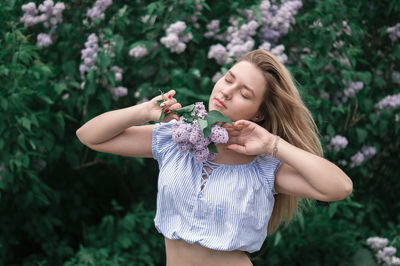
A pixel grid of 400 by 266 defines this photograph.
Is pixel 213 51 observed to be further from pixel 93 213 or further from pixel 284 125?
pixel 93 213

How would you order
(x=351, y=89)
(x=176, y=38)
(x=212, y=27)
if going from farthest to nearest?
(x=351, y=89), (x=212, y=27), (x=176, y=38)

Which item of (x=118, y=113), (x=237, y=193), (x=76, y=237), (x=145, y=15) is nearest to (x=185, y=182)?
(x=237, y=193)

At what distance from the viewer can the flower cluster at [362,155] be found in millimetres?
3969

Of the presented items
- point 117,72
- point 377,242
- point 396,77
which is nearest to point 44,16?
point 117,72

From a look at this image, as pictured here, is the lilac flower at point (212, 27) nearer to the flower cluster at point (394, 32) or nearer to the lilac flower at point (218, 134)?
the flower cluster at point (394, 32)

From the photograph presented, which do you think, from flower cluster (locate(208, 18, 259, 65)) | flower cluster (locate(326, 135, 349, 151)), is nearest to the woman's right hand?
flower cluster (locate(208, 18, 259, 65))

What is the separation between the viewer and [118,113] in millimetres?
2092

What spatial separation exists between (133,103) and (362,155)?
5.42 ft

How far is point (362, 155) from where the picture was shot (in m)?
3.97

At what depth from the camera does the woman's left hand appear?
1.96 metres

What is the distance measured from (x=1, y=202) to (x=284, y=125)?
7.44 ft

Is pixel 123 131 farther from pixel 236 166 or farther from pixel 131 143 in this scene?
pixel 236 166

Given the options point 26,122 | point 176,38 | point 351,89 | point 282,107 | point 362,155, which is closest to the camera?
point 282,107

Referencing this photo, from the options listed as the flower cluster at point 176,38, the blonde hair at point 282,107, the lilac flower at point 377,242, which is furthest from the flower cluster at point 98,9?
the lilac flower at point 377,242
